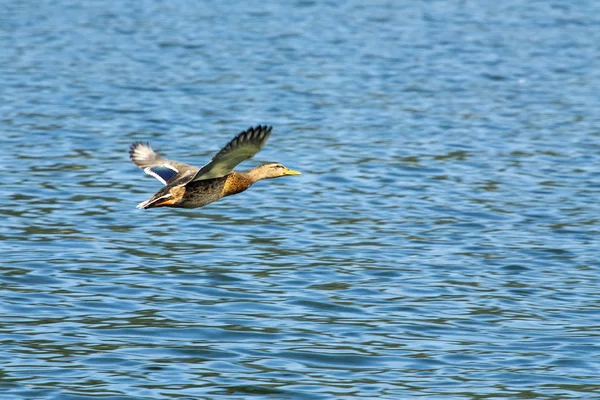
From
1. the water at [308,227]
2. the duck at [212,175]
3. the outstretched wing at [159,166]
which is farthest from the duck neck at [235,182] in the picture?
the water at [308,227]

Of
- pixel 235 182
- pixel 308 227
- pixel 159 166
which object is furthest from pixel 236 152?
pixel 308 227

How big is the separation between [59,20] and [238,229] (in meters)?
19.6

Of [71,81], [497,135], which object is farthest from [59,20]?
[497,135]

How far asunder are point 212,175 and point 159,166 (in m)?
1.75

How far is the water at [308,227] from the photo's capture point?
9617mm

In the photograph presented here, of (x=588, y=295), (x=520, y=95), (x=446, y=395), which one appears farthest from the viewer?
(x=520, y=95)

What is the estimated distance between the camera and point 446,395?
29.6 feet

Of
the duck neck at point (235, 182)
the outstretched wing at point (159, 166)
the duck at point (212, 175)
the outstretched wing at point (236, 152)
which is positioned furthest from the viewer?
the outstretched wing at point (159, 166)

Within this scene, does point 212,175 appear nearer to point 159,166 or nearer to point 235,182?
point 235,182

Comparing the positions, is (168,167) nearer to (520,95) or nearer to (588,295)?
(588,295)

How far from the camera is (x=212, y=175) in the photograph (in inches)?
422

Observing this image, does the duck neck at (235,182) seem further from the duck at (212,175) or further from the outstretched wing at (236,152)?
the outstretched wing at (236,152)

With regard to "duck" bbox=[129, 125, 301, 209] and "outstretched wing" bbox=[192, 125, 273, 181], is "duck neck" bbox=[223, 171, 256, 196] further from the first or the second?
"outstretched wing" bbox=[192, 125, 273, 181]

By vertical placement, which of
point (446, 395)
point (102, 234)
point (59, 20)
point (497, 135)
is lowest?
point (446, 395)
